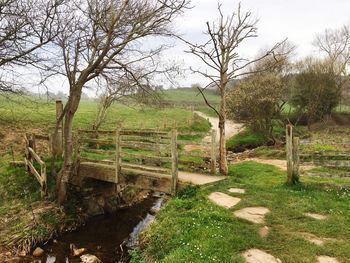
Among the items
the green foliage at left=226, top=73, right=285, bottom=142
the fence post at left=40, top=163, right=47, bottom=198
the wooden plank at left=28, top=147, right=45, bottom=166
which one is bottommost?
the fence post at left=40, top=163, right=47, bottom=198

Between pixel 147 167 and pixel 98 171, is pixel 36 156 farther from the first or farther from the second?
pixel 147 167

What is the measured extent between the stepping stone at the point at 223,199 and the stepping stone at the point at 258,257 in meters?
1.82

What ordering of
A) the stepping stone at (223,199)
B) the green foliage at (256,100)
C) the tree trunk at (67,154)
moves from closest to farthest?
the stepping stone at (223,199) < the tree trunk at (67,154) < the green foliage at (256,100)

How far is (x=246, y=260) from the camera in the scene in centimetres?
414

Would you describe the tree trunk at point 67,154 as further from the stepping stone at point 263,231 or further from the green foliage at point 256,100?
the green foliage at point 256,100

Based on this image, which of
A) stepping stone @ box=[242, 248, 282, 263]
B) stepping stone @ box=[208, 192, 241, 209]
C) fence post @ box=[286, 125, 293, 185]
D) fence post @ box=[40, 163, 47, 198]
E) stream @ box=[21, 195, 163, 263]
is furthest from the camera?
fence post @ box=[40, 163, 47, 198]

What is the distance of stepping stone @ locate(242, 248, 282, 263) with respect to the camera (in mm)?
4096

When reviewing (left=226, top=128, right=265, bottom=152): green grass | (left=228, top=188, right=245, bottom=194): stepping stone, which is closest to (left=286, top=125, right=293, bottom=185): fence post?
(left=228, top=188, right=245, bottom=194): stepping stone

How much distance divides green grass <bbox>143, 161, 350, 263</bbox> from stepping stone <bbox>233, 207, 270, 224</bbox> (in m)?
0.13

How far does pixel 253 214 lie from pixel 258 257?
1.64 metres

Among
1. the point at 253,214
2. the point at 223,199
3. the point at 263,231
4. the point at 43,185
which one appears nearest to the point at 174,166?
the point at 223,199

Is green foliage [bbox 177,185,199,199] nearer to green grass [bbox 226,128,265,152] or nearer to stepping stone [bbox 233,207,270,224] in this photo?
stepping stone [bbox 233,207,270,224]

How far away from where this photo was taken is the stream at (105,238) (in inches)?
281

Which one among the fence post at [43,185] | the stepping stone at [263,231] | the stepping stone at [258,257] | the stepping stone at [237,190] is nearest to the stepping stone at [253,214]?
the stepping stone at [263,231]
